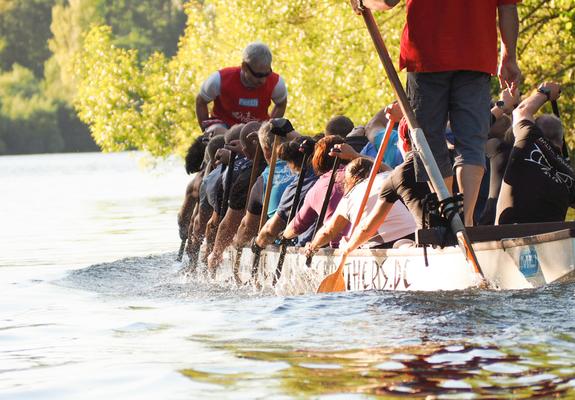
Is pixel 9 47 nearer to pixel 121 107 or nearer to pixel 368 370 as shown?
pixel 121 107

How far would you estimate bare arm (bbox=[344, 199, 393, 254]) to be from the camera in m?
7.87

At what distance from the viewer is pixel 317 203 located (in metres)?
9.38

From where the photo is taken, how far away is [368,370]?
5797 mm

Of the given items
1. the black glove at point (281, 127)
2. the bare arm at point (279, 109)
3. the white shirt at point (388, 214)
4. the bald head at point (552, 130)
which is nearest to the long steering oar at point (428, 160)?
the white shirt at point (388, 214)

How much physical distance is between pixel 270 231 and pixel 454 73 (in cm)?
285

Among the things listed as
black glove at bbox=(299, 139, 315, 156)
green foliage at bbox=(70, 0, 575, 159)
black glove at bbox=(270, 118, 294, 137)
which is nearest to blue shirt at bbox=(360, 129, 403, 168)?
black glove at bbox=(299, 139, 315, 156)

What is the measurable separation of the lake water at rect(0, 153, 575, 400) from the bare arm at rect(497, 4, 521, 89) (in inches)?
52.6

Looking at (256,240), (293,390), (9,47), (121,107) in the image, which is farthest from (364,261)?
(9,47)

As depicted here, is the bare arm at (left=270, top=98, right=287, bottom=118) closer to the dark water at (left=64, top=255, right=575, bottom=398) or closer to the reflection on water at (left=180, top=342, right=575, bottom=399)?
the dark water at (left=64, top=255, right=575, bottom=398)

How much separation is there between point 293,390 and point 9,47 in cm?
10767

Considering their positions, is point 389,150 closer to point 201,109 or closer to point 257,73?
point 257,73

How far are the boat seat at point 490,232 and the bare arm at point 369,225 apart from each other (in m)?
0.50

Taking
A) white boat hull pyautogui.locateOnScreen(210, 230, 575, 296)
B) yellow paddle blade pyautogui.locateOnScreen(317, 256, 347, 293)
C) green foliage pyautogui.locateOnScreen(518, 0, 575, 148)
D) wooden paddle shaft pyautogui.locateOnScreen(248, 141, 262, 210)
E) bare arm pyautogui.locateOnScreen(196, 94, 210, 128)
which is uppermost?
green foliage pyautogui.locateOnScreen(518, 0, 575, 148)

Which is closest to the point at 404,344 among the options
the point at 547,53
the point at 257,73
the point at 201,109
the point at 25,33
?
the point at 257,73
